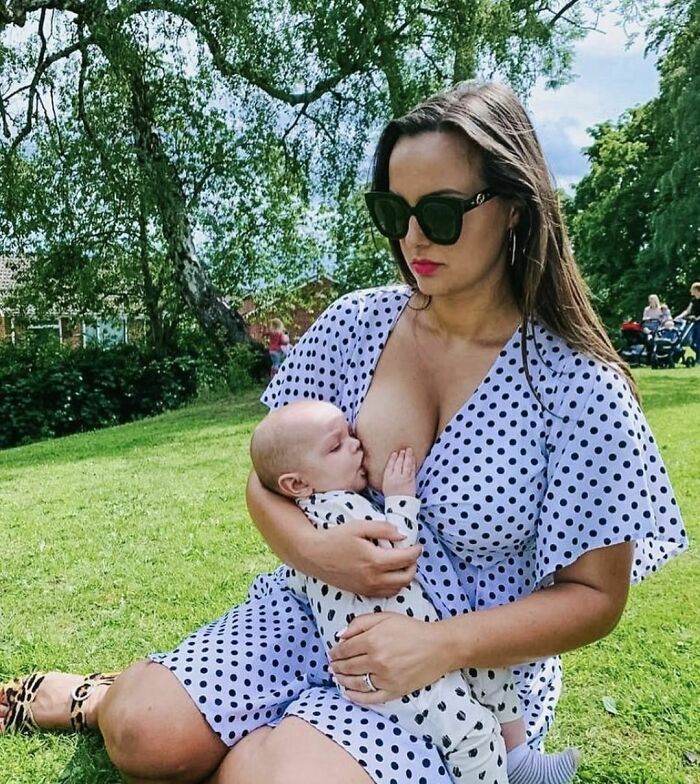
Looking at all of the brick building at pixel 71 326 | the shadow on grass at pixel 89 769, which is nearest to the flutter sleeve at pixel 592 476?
the shadow on grass at pixel 89 769

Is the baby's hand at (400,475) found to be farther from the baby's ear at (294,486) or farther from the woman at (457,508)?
the baby's ear at (294,486)

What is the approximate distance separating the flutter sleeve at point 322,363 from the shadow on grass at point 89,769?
1.04m

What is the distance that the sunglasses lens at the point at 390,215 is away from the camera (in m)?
1.76

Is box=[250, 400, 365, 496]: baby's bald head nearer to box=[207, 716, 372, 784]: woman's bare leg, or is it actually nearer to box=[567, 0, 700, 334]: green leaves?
box=[207, 716, 372, 784]: woman's bare leg

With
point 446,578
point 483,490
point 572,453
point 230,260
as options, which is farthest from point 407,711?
point 230,260

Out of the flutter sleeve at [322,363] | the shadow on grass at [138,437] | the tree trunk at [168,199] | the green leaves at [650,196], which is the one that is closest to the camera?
the flutter sleeve at [322,363]

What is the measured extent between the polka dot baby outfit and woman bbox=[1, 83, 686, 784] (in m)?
0.03

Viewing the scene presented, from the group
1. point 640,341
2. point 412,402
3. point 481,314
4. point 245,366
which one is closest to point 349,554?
point 412,402

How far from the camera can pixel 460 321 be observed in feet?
6.20

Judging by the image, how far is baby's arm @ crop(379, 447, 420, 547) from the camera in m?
1.67

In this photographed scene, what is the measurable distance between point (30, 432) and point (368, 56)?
7.44 metres

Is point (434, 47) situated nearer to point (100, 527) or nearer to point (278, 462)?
point (100, 527)

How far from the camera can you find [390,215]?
1.79 metres

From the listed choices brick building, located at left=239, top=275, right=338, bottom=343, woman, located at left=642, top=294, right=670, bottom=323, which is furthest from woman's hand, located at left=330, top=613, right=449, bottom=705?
brick building, located at left=239, top=275, right=338, bottom=343
